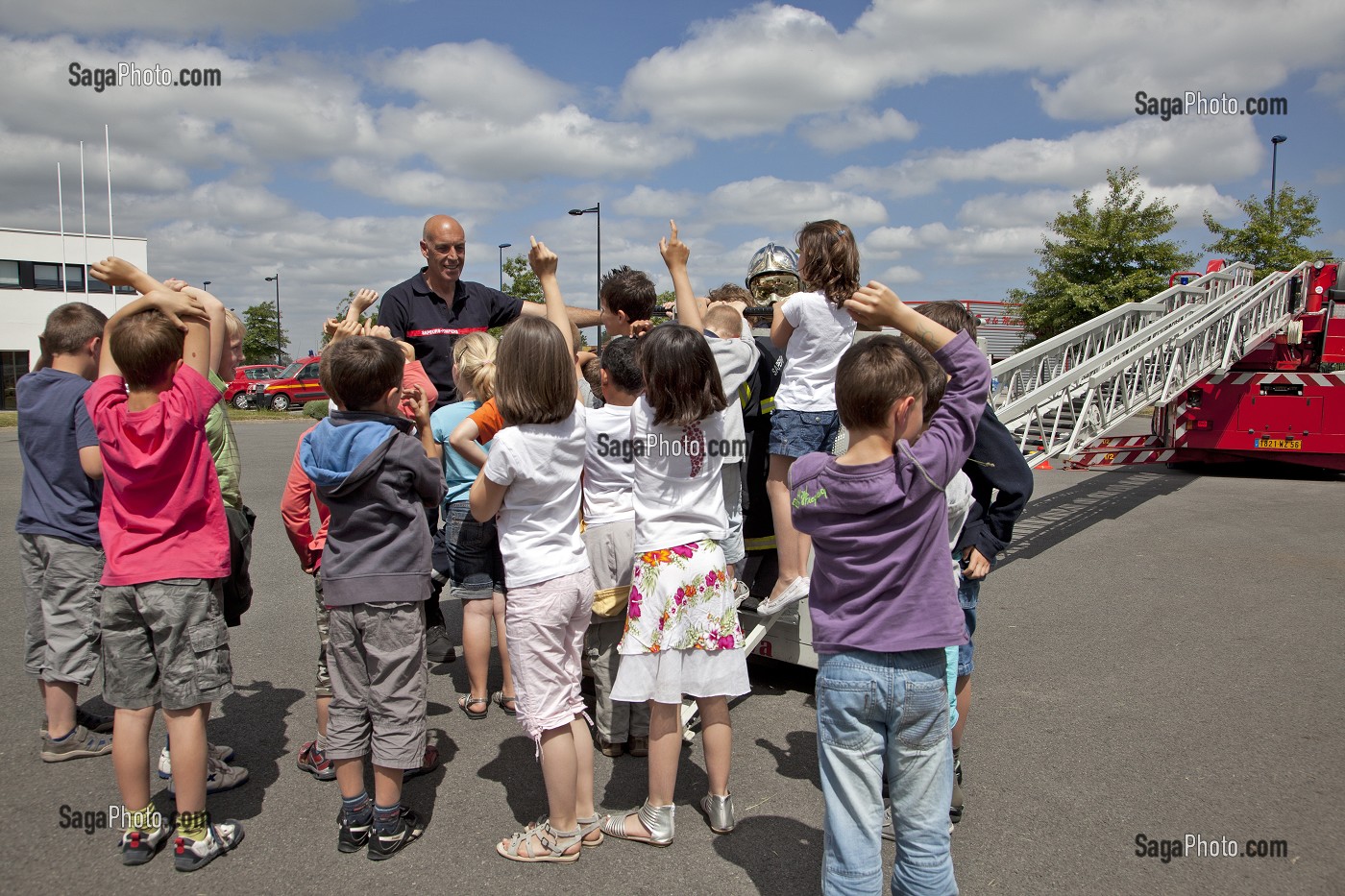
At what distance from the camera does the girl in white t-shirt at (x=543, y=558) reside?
300cm

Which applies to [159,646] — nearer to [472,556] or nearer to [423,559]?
[423,559]

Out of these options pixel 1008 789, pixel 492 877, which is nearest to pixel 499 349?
pixel 492 877

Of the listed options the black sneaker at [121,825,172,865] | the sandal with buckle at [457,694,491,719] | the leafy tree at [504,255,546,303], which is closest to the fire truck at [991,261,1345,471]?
the sandal with buckle at [457,694,491,719]

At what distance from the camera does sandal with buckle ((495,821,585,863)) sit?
301 cm

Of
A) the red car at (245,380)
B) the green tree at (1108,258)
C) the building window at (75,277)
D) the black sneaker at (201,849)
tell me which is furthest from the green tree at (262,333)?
the black sneaker at (201,849)

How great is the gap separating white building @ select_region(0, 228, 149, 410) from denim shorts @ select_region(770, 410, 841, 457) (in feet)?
132

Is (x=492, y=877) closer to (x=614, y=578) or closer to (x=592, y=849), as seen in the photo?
(x=592, y=849)

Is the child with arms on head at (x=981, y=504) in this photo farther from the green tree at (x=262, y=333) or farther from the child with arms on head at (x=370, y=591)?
the green tree at (x=262, y=333)

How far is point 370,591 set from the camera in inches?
119

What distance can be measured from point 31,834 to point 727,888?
2.54 meters

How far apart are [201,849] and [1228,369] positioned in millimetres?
13155

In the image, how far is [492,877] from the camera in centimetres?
292

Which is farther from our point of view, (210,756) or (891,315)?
(210,756)

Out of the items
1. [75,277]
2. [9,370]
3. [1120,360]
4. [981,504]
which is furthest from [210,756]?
[75,277]
